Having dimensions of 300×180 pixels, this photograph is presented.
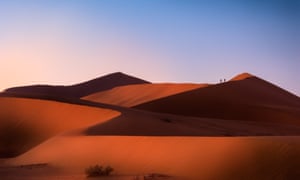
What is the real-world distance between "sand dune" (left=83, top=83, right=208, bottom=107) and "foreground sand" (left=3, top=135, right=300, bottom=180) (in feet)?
136

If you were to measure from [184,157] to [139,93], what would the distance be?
5141 cm

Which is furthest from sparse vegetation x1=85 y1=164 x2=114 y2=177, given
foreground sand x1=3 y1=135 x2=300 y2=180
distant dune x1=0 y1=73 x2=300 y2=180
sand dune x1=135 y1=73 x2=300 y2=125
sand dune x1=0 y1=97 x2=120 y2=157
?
sand dune x1=135 y1=73 x2=300 y2=125

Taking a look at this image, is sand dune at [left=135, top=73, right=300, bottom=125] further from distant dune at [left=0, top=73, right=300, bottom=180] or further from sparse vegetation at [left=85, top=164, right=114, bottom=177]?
sparse vegetation at [left=85, top=164, right=114, bottom=177]

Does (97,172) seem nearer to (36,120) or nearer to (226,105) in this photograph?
(36,120)

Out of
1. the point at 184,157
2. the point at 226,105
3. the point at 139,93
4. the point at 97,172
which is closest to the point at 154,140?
the point at 184,157

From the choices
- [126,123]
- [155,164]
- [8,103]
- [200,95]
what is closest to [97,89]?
[200,95]

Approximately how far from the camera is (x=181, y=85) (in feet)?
213

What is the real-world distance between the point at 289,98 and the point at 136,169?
5179cm

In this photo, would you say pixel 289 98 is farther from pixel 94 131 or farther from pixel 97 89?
pixel 94 131

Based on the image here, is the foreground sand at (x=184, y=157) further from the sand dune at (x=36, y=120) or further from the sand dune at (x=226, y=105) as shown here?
the sand dune at (x=226, y=105)

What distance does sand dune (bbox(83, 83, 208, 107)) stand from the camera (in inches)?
2403

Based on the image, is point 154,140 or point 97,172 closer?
point 97,172

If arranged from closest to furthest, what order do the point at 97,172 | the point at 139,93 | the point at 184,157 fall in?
the point at 97,172 → the point at 184,157 → the point at 139,93

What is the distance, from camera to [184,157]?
1423 cm
